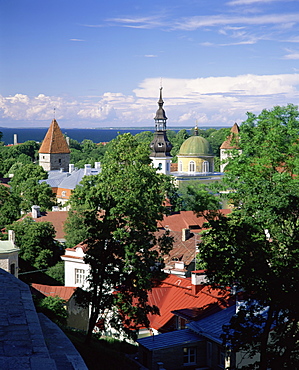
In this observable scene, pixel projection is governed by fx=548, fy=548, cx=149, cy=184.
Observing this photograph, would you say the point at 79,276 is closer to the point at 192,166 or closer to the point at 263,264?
the point at 263,264

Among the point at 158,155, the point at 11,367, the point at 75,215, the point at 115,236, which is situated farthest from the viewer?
the point at 158,155

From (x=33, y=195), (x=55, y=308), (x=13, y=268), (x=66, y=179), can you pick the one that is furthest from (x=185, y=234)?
(x=66, y=179)

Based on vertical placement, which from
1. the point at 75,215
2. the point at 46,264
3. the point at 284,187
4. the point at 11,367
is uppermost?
the point at 284,187

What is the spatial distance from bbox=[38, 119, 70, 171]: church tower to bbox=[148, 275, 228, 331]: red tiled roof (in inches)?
2426

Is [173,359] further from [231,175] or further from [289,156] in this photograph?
[289,156]

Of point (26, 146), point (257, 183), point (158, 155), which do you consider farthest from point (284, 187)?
point (26, 146)

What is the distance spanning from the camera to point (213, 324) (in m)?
16.9

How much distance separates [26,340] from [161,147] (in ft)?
191

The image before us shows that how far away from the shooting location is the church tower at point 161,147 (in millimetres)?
64875

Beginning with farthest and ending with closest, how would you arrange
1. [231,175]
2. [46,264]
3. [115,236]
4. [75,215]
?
1. [75,215]
2. [46,264]
3. [231,175]
4. [115,236]

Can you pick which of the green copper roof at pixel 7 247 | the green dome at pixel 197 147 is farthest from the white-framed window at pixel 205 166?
the green copper roof at pixel 7 247

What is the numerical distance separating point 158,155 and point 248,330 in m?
53.5

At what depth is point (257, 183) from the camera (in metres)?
14.7

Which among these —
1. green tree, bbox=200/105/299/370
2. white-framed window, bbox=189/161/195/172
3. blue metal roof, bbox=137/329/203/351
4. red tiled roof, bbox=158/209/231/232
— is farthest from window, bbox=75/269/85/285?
white-framed window, bbox=189/161/195/172
